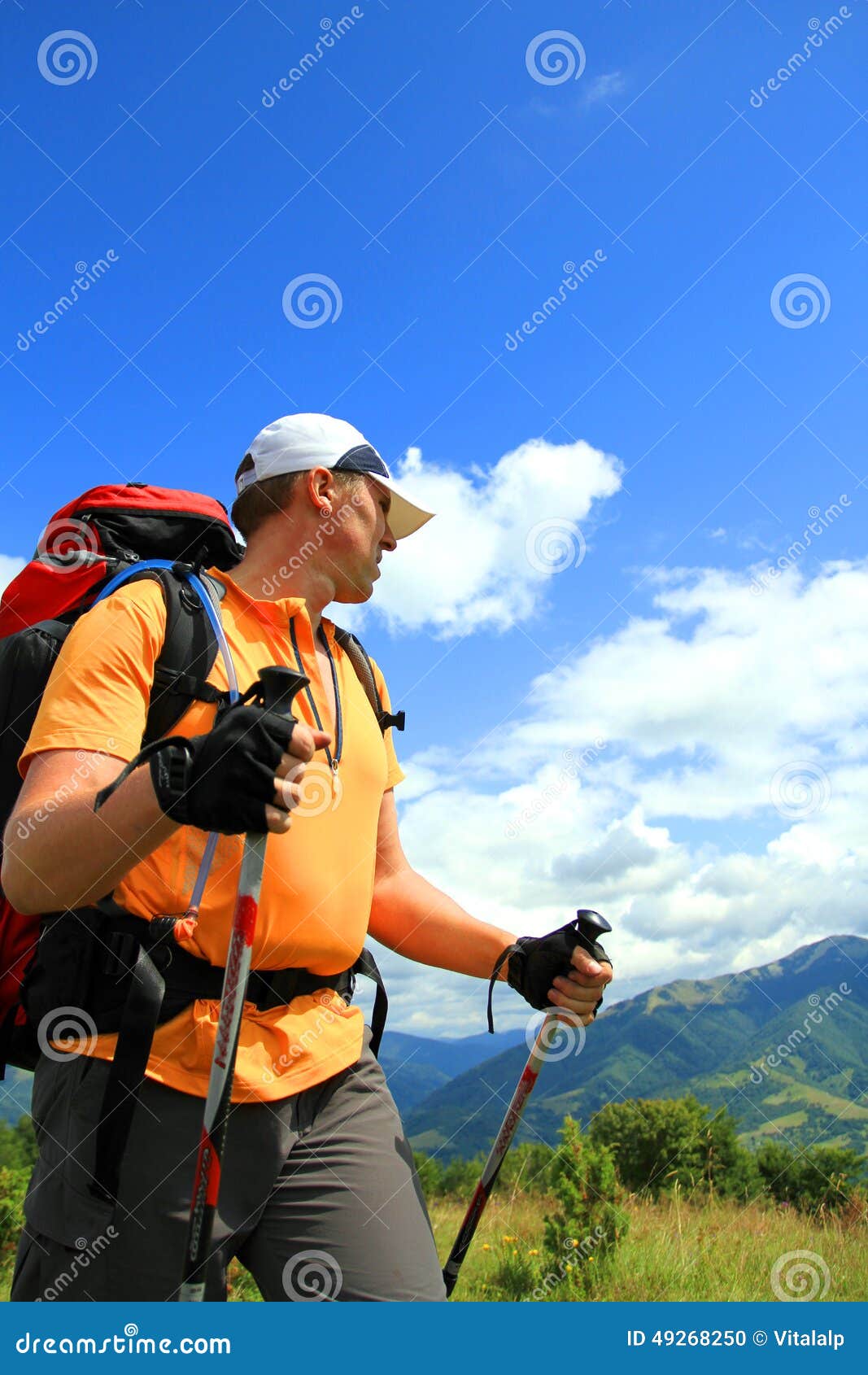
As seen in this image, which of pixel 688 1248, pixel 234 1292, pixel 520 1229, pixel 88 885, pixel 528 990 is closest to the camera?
pixel 88 885

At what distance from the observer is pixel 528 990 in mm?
3135

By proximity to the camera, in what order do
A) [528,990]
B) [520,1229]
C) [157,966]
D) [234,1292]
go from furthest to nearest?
[520,1229], [234,1292], [528,990], [157,966]

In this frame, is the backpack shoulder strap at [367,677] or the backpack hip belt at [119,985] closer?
the backpack hip belt at [119,985]

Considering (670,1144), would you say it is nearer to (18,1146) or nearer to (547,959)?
(18,1146)

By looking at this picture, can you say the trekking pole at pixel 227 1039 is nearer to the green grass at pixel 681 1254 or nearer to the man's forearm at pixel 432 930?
the man's forearm at pixel 432 930

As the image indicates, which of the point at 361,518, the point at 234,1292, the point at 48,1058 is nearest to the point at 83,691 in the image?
the point at 48,1058

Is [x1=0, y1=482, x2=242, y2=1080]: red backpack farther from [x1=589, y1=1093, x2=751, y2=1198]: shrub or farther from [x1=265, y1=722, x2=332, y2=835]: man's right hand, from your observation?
[x1=589, y1=1093, x2=751, y2=1198]: shrub

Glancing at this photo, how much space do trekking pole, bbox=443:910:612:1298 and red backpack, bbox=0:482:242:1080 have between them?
54.5 inches

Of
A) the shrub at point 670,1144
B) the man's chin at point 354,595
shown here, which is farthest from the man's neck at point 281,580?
the shrub at point 670,1144

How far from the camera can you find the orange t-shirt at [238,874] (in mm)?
2332

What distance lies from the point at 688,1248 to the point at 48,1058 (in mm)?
5219

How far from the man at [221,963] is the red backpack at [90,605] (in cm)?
8

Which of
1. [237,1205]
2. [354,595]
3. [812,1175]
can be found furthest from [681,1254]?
[812,1175]

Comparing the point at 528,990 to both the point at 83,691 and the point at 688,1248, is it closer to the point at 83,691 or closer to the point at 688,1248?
the point at 83,691
